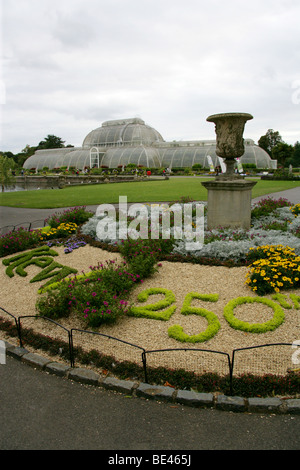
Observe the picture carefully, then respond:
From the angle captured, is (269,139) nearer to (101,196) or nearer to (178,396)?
(101,196)

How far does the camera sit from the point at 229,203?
9383 millimetres

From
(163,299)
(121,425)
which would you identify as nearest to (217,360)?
(121,425)

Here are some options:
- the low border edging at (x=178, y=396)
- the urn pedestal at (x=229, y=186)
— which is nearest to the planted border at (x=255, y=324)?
the low border edging at (x=178, y=396)

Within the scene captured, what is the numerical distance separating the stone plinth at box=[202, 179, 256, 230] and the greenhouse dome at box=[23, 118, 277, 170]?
49.0 metres

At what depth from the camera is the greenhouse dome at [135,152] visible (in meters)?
59.3

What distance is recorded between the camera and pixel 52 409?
377cm

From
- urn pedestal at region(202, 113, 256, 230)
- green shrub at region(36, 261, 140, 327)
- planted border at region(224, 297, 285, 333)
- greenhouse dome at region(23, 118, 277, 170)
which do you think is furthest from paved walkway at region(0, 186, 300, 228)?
greenhouse dome at region(23, 118, 277, 170)

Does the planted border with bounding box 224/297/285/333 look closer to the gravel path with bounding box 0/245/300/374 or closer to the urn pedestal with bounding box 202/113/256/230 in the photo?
the gravel path with bounding box 0/245/300/374

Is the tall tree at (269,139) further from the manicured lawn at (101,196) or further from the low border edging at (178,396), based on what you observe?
the low border edging at (178,396)

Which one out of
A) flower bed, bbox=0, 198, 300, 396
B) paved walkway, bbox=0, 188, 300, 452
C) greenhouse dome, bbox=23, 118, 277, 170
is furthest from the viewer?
greenhouse dome, bbox=23, 118, 277, 170

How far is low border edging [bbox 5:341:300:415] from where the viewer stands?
3635mm

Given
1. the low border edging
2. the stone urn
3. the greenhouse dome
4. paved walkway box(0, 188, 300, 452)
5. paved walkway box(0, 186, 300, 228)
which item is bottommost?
paved walkway box(0, 188, 300, 452)

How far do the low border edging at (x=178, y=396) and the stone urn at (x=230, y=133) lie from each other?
6.64 metres
